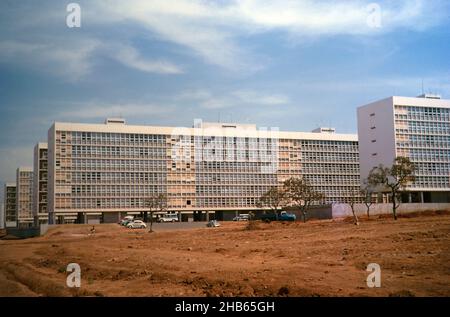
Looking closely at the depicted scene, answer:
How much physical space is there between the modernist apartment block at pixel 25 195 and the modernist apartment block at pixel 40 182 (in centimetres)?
3769

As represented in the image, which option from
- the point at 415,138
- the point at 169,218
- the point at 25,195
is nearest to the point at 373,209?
the point at 415,138

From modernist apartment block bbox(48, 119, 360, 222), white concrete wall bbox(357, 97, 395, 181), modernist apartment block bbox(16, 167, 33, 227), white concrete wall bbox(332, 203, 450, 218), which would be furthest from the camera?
modernist apartment block bbox(16, 167, 33, 227)

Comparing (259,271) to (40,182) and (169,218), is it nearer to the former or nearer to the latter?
(169,218)

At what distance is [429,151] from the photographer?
98000mm

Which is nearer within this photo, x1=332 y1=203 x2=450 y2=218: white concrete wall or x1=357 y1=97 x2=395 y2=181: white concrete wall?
x1=332 y1=203 x2=450 y2=218: white concrete wall

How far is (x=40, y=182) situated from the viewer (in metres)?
120

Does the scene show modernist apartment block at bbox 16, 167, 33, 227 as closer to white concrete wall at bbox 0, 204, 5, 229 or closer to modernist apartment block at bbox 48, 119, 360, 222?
Result: white concrete wall at bbox 0, 204, 5, 229

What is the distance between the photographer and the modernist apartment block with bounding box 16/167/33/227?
517 ft

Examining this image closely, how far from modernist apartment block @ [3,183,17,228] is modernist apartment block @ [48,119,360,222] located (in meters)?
73.5

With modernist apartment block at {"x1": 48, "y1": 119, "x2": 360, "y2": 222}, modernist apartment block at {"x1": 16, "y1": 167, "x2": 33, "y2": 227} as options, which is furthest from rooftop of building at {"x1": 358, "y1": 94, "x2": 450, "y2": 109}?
modernist apartment block at {"x1": 16, "y1": 167, "x2": 33, "y2": 227}
